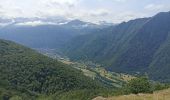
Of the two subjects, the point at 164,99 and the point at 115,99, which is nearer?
the point at 164,99

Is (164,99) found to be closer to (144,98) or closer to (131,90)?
(144,98)

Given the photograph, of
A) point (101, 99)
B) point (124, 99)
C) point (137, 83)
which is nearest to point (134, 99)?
point (124, 99)

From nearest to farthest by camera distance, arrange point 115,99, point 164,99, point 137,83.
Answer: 1. point 164,99
2. point 115,99
3. point 137,83

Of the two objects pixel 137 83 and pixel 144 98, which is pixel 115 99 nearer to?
pixel 144 98

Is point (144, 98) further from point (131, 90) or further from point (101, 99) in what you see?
Answer: point (131, 90)

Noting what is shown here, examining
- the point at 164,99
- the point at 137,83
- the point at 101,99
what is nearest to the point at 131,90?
the point at 137,83

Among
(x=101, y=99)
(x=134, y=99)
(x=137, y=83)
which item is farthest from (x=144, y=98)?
(x=137, y=83)

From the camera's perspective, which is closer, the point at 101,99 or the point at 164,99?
the point at 164,99

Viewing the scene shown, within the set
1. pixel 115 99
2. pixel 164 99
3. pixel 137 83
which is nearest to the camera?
pixel 164 99
